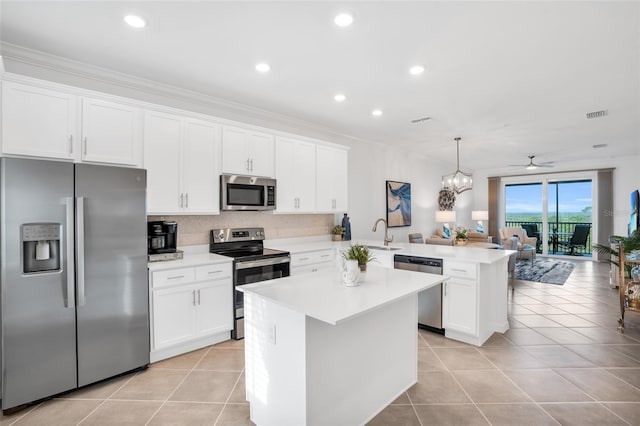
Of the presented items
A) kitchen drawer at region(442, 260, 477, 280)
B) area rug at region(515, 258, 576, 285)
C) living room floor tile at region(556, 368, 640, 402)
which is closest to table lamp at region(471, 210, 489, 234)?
area rug at region(515, 258, 576, 285)

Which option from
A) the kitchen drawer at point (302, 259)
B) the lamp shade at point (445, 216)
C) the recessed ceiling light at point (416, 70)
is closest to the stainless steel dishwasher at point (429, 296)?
the kitchen drawer at point (302, 259)

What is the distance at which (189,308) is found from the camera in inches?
118

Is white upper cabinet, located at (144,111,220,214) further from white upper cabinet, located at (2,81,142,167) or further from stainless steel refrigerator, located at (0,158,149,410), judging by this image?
stainless steel refrigerator, located at (0,158,149,410)

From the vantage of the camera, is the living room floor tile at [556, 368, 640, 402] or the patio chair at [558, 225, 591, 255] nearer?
the living room floor tile at [556, 368, 640, 402]

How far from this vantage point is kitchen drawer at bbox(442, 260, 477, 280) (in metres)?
3.20

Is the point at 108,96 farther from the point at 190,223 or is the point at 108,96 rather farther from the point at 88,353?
the point at 88,353

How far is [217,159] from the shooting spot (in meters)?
3.49

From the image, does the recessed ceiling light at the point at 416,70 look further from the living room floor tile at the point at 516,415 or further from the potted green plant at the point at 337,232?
the living room floor tile at the point at 516,415

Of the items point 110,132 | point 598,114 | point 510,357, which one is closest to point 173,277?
point 110,132

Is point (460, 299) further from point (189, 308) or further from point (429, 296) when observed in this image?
point (189, 308)

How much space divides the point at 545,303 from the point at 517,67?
3.50 meters

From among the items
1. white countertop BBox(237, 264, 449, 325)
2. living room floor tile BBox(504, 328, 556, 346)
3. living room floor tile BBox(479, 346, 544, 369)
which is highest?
white countertop BBox(237, 264, 449, 325)

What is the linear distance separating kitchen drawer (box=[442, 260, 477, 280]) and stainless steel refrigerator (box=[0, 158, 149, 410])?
2940mm

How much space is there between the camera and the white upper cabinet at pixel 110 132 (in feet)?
8.81
